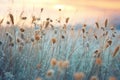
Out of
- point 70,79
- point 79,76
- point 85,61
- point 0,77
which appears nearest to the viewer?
point 79,76

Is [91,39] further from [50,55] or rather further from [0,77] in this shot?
[0,77]

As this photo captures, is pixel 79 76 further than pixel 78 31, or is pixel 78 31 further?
pixel 78 31

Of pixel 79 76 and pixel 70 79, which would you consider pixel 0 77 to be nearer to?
pixel 70 79

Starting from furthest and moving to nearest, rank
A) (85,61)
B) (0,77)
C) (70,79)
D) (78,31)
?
(78,31) < (85,61) < (70,79) < (0,77)

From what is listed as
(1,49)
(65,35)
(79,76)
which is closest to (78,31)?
(65,35)

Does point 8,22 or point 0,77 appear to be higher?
point 8,22

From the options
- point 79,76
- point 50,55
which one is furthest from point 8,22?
point 79,76

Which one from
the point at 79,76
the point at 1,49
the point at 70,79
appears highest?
the point at 79,76
